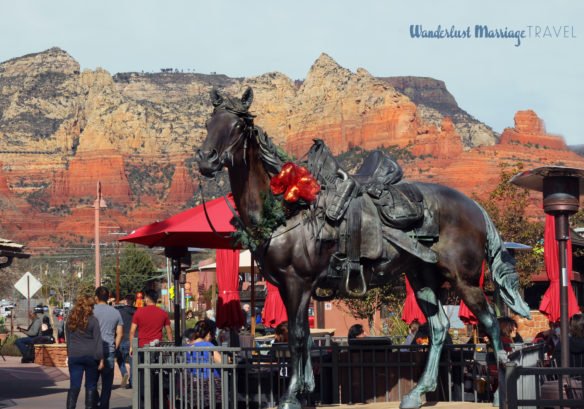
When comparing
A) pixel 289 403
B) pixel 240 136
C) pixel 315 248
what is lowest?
pixel 289 403

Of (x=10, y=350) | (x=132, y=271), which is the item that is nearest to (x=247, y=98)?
(x=10, y=350)

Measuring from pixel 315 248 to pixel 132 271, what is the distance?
9005 cm

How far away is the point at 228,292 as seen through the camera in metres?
13.8

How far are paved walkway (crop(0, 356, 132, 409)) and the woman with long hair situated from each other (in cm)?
281

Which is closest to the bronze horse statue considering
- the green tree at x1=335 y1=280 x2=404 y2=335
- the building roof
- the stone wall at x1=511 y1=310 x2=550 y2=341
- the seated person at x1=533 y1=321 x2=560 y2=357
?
the seated person at x1=533 y1=321 x2=560 y2=357

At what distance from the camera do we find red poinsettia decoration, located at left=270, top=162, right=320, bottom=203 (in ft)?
22.8

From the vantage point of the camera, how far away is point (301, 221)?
7039mm

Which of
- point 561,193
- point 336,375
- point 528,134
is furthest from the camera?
point 528,134

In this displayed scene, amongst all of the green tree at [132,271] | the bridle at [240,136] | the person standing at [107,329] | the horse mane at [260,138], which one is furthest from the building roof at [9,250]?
the green tree at [132,271]

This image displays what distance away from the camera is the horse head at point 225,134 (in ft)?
21.4

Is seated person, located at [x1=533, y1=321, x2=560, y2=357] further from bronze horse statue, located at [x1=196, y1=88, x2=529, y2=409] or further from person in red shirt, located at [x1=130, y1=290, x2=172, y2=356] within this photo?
person in red shirt, located at [x1=130, y1=290, x2=172, y2=356]

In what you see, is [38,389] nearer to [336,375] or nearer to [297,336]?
[336,375]

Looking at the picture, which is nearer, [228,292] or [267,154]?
[267,154]

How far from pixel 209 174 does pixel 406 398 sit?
9.01 feet
